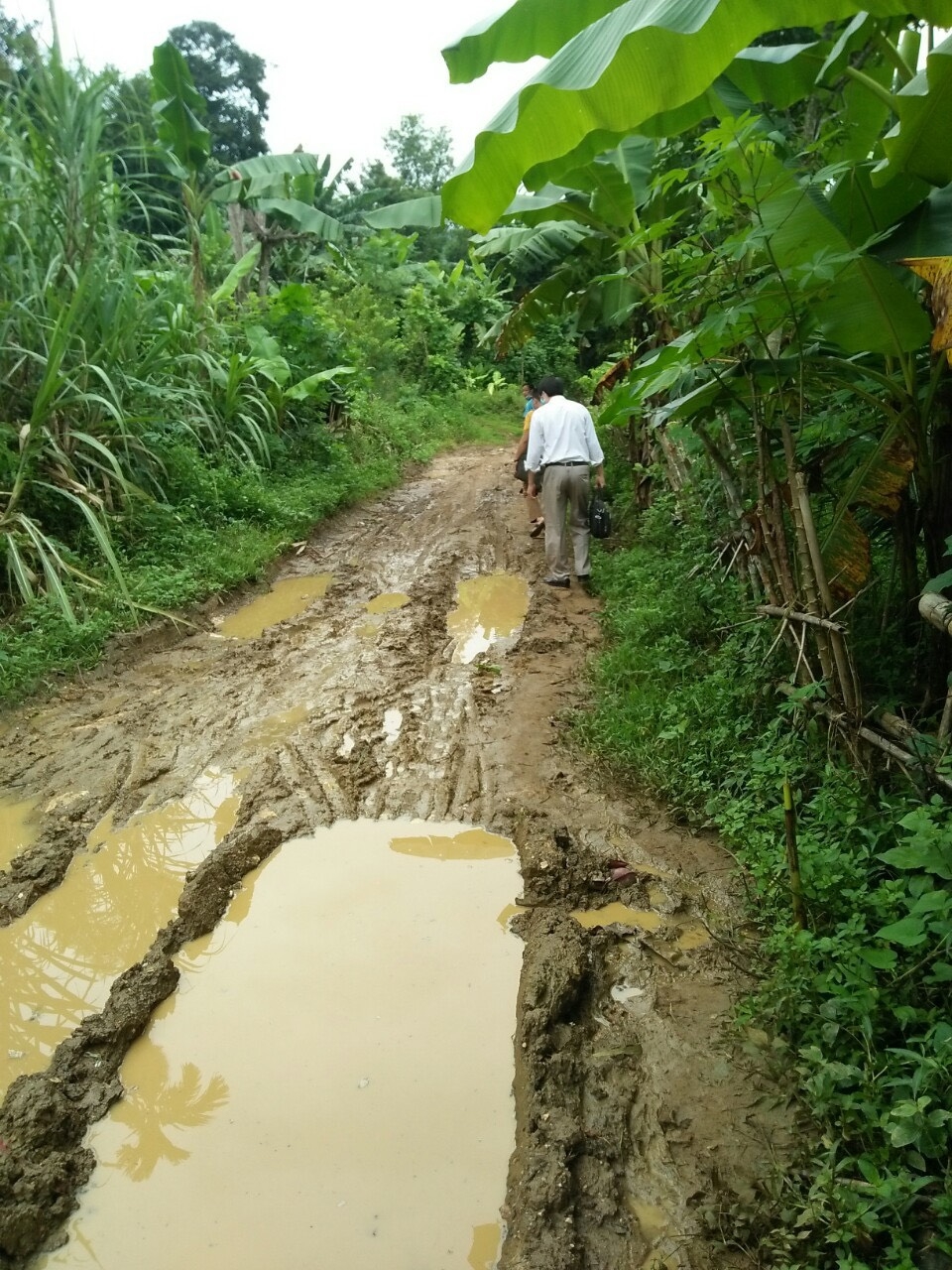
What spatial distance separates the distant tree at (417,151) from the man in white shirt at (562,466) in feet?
105

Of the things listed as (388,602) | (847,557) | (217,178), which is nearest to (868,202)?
(847,557)

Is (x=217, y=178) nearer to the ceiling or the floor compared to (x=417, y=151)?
nearer to the floor

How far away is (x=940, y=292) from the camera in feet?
7.30

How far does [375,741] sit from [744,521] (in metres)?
2.13

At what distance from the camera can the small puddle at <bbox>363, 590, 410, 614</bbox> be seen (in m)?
6.22

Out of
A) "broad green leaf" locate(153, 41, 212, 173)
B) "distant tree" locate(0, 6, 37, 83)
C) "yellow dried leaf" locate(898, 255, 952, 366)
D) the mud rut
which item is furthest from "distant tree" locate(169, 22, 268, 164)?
"yellow dried leaf" locate(898, 255, 952, 366)

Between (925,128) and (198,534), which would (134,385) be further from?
(925,128)

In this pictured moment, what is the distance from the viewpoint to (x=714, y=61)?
243 centimetres

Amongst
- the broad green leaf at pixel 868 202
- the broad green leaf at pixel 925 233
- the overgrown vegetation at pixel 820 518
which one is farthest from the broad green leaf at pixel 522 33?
the broad green leaf at pixel 925 233

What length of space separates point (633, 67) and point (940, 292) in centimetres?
112

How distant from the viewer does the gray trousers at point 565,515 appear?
622 cm

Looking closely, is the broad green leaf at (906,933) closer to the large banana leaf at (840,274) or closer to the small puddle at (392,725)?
the large banana leaf at (840,274)

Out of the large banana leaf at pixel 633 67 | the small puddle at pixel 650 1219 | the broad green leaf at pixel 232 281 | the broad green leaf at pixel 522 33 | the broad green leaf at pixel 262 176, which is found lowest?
the small puddle at pixel 650 1219

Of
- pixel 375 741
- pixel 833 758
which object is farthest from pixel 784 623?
pixel 375 741
